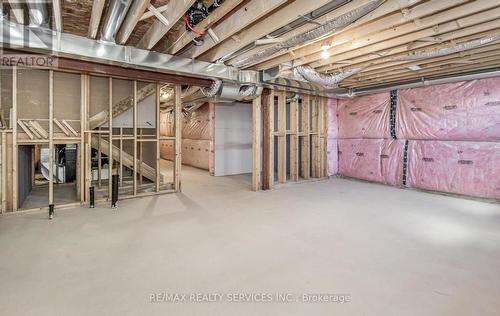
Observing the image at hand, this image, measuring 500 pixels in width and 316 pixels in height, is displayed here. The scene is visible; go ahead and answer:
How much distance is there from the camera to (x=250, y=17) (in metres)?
2.48

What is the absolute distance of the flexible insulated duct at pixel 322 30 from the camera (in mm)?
2270

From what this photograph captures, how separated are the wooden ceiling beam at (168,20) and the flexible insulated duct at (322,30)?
1.25m

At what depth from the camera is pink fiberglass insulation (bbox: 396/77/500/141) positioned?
439 centimetres

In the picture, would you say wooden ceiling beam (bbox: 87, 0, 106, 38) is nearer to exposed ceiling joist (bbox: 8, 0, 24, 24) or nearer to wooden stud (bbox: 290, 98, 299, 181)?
exposed ceiling joist (bbox: 8, 0, 24, 24)

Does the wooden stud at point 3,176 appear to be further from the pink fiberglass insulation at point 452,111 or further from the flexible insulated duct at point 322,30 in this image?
the pink fiberglass insulation at point 452,111

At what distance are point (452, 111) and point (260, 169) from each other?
3.77 m

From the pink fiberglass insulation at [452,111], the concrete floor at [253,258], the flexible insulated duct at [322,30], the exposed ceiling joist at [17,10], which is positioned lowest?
the concrete floor at [253,258]

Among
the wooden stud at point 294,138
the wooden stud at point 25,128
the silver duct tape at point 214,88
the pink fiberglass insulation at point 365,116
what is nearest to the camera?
the wooden stud at point 25,128

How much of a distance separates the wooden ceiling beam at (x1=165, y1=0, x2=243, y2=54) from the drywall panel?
149 inches

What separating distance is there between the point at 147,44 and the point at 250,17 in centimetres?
148

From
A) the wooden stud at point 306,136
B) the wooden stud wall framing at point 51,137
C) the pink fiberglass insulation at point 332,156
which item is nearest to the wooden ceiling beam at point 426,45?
the wooden stud at point 306,136

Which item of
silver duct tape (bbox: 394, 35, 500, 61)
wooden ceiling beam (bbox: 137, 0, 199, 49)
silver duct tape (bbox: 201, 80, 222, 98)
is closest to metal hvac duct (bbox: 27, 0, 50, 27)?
wooden ceiling beam (bbox: 137, 0, 199, 49)

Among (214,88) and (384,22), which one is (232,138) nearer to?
(214,88)

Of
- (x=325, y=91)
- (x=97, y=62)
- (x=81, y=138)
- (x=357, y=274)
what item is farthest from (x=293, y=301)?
(x=325, y=91)
